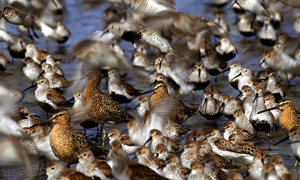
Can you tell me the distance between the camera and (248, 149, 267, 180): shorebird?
7723 mm

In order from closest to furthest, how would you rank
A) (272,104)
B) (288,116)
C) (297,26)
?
1. (288,116)
2. (272,104)
3. (297,26)

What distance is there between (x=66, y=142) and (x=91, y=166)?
2.71ft

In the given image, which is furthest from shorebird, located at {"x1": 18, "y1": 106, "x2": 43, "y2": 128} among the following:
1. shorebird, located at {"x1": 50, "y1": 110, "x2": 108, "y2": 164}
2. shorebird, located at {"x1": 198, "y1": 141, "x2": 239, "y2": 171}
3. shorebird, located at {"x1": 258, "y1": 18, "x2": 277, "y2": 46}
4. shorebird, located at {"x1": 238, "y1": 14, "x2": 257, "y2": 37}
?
shorebird, located at {"x1": 238, "y1": 14, "x2": 257, "y2": 37}

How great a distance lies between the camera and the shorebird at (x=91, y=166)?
25.3ft

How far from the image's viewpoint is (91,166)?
7723 millimetres

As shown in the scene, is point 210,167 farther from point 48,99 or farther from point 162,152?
point 48,99

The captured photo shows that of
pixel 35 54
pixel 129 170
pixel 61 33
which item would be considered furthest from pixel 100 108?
pixel 61 33

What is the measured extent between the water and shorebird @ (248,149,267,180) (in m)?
1.01

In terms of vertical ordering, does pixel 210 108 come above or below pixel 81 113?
below

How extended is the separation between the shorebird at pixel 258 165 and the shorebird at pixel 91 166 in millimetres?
1893

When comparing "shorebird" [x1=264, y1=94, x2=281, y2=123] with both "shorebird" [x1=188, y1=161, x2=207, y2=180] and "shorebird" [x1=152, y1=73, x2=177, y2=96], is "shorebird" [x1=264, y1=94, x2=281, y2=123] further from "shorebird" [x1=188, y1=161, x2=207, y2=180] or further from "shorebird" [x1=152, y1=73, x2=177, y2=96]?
"shorebird" [x1=188, y1=161, x2=207, y2=180]

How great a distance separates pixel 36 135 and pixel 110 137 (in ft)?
3.78

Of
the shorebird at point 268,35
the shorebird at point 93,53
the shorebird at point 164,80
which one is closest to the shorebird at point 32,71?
the shorebird at point 93,53

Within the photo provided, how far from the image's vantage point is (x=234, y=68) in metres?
12.8
